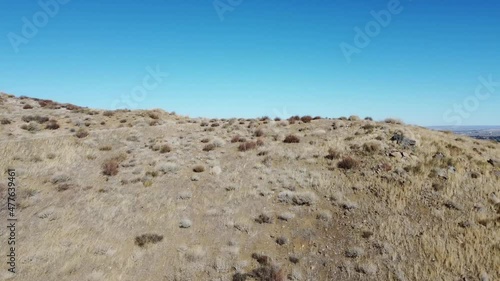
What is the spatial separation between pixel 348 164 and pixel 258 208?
7993 millimetres

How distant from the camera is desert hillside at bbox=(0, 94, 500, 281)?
47.6 feet

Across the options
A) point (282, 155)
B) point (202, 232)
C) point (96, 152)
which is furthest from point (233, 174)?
point (96, 152)

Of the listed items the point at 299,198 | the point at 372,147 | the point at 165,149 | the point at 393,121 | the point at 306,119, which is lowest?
the point at 299,198

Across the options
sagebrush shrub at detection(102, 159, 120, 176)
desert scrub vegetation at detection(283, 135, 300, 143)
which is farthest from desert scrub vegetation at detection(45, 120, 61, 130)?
desert scrub vegetation at detection(283, 135, 300, 143)

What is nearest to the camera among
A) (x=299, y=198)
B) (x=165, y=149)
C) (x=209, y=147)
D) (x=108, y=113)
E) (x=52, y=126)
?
(x=299, y=198)

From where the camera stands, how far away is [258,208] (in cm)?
1919

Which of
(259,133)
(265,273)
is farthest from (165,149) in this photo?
(265,273)

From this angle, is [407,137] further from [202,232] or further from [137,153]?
[137,153]

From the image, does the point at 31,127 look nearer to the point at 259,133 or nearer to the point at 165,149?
the point at 165,149

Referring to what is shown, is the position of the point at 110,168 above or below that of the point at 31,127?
below

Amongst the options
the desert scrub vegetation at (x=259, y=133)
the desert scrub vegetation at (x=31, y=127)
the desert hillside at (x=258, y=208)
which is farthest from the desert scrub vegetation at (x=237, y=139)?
the desert scrub vegetation at (x=31, y=127)

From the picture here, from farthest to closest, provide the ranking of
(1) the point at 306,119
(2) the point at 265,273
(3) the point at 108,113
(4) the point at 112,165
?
Answer: (3) the point at 108,113 < (1) the point at 306,119 < (4) the point at 112,165 < (2) the point at 265,273

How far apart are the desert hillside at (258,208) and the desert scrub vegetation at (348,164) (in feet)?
0.24

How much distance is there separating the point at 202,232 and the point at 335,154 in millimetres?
12909
